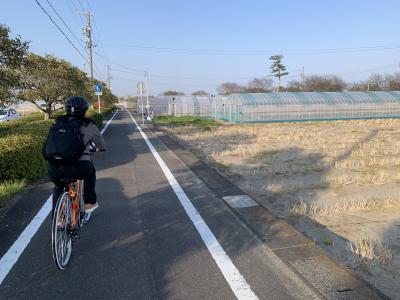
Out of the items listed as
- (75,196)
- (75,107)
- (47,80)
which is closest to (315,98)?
(47,80)

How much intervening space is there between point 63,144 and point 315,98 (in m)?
33.9

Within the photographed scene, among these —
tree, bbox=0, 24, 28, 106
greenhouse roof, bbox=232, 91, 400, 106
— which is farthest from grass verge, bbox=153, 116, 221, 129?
tree, bbox=0, 24, 28, 106

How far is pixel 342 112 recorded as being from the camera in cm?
3516

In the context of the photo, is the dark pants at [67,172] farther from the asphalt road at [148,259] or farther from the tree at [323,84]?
the tree at [323,84]

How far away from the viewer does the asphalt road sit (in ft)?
11.4

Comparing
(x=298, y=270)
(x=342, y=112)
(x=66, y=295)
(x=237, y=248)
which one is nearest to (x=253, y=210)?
(x=237, y=248)

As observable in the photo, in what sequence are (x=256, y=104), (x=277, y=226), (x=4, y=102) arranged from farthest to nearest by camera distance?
(x=256, y=104) < (x=4, y=102) < (x=277, y=226)

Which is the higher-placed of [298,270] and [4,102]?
[4,102]

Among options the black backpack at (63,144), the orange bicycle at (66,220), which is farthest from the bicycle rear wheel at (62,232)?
the black backpack at (63,144)

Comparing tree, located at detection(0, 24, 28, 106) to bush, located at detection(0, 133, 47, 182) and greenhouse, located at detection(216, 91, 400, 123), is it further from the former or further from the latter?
greenhouse, located at detection(216, 91, 400, 123)

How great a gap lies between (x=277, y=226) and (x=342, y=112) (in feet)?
Answer: 107

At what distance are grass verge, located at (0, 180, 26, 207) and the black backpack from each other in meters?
2.85

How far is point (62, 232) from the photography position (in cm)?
402

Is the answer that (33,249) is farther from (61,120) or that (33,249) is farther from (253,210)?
(253,210)
